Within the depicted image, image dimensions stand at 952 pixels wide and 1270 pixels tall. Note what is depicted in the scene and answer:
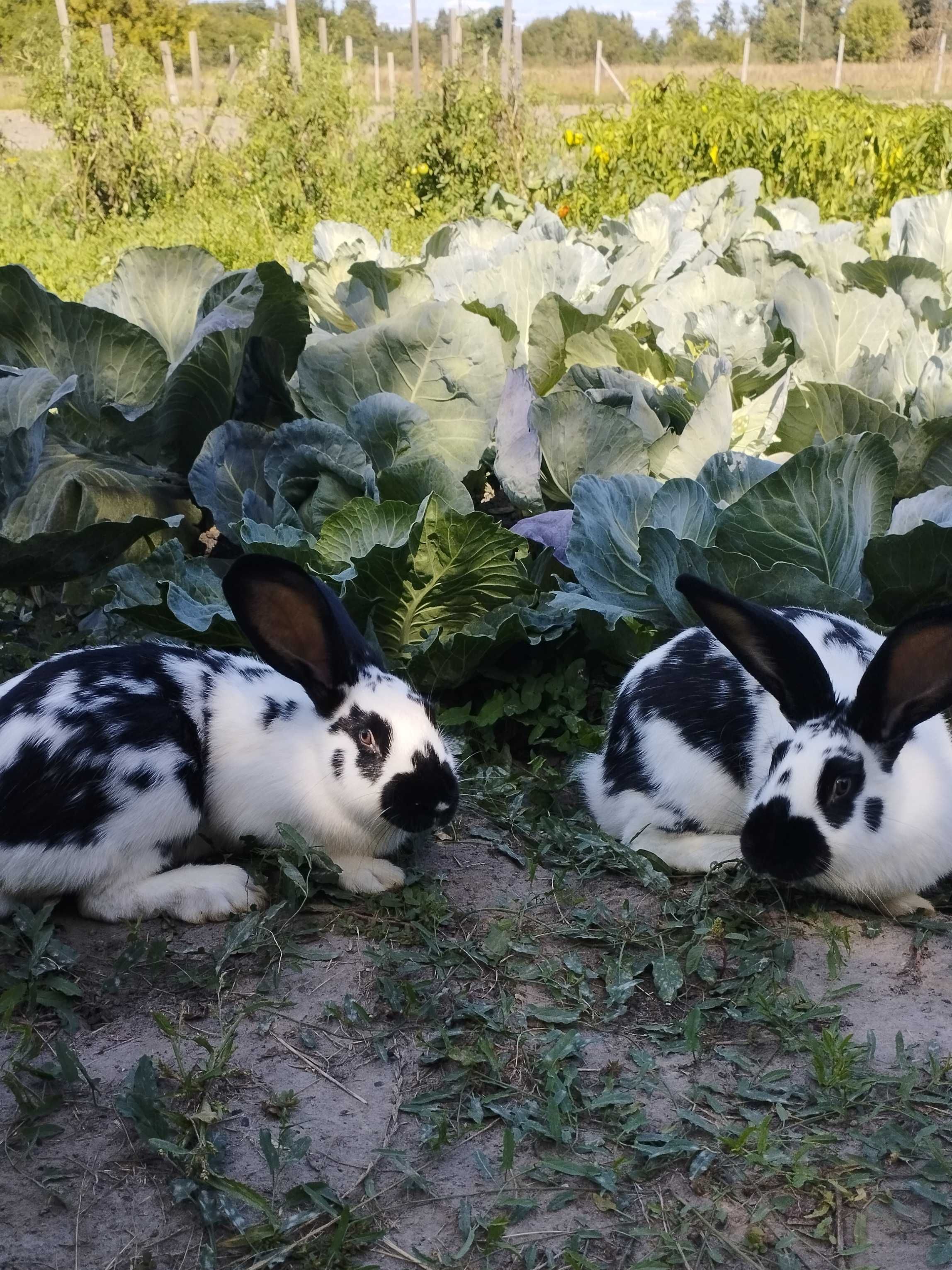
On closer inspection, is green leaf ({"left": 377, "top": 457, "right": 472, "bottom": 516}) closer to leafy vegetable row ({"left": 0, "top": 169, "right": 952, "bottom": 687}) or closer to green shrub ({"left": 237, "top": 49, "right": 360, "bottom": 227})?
leafy vegetable row ({"left": 0, "top": 169, "right": 952, "bottom": 687})

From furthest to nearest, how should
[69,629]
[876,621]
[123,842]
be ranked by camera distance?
[69,629] < [876,621] < [123,842]

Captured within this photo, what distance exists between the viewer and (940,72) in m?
27.8

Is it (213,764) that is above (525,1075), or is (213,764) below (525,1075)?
above

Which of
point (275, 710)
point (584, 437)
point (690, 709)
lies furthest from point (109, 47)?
point (690, 709)

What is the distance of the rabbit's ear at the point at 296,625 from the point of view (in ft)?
8.54

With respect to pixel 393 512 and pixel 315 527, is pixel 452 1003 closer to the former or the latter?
pixel 393 512

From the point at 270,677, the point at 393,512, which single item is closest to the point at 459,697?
the point at 393,512

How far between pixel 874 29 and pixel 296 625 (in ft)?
182

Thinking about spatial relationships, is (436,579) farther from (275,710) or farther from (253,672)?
(275,710)

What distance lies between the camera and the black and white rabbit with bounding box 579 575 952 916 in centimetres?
252

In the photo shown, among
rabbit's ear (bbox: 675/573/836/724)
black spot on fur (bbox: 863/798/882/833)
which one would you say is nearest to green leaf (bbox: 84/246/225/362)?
rabbit's ear (bbox: 675/573/836/724)

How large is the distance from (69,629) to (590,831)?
1.91 meters

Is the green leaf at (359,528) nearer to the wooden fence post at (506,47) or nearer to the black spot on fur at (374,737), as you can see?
the black spot on fur at (374,737)

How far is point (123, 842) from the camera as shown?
8.57 feet
